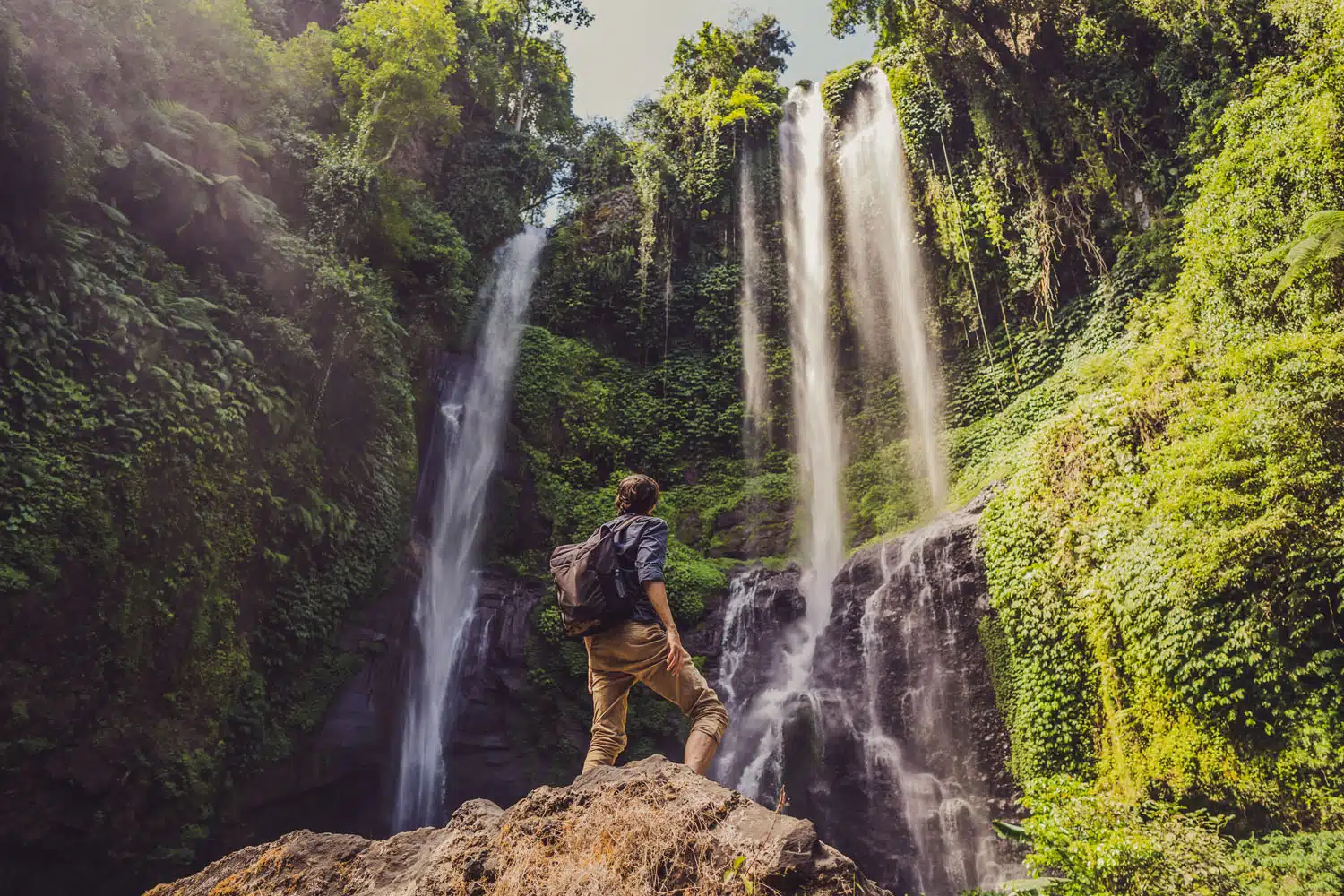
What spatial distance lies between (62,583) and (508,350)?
10.3m

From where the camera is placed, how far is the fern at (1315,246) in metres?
6.45

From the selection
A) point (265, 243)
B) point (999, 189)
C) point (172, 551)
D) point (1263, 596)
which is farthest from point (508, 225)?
point (1263, 596)

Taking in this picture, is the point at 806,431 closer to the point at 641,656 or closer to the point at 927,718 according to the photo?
the point at 927,718

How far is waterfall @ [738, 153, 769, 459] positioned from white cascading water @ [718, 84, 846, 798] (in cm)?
71

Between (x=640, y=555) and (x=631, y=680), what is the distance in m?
0.61

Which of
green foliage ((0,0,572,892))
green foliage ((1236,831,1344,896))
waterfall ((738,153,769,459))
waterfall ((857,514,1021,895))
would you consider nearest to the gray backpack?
green foliage ((1236,831,1344,896))

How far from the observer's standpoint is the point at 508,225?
685 inches

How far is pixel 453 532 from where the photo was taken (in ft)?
42.2

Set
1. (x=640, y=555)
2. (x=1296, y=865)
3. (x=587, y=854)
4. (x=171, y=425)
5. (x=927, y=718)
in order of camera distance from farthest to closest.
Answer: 1. (x=927, y=718)
2. (x=171, y=425)
3. (x=1296, y=865)
4. (x=640, y=555)
5. (x=587, y=854)

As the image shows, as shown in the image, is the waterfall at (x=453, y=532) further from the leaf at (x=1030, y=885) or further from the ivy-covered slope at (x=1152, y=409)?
the ivy-covered slope at (x=1152, y=409)

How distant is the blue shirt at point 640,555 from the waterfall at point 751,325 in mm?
11867

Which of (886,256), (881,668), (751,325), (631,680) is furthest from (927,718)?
(751,325)

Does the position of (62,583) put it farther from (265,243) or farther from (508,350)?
(508,350)

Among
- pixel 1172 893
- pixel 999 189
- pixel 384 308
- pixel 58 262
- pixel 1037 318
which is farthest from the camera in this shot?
pixel 999 189
